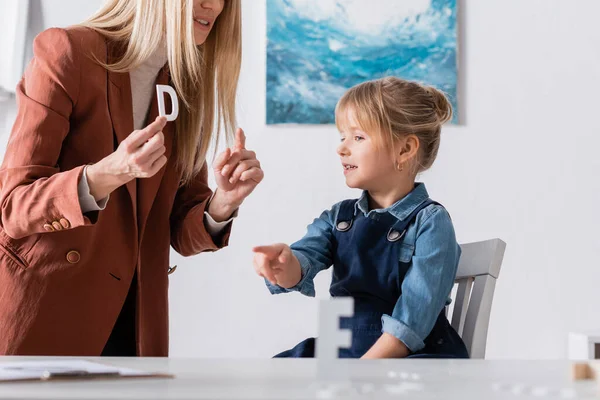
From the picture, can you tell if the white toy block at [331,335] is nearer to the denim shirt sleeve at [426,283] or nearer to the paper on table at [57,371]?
the paper on table at [57,371]

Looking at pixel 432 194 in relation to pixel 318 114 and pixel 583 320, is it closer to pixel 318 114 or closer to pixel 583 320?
pixel 318 114

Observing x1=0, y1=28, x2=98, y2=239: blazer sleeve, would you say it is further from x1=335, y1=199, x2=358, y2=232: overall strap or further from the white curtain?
the white curtain

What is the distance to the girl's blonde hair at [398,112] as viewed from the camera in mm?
1679

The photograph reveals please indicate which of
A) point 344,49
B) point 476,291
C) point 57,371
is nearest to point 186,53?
point 476,291

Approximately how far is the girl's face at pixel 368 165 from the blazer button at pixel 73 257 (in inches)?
22.9

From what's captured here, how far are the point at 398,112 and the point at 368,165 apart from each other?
0.15m

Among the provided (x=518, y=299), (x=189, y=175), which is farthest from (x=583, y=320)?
(x=189, y=175)

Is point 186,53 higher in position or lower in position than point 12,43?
lower

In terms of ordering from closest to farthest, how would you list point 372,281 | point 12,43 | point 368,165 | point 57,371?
point 57,371
point 372,281
point 368,165
point 12,43

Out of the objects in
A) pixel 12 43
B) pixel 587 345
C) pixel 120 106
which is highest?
pixel 12 43

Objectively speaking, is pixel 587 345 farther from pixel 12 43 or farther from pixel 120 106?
pixel 12 43

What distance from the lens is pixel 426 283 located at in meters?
1.46

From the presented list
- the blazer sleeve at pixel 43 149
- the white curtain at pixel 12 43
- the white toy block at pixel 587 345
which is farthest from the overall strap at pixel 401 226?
the white curtain at pixel 12 43

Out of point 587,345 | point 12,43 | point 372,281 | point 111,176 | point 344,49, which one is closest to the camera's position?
point 111,176
